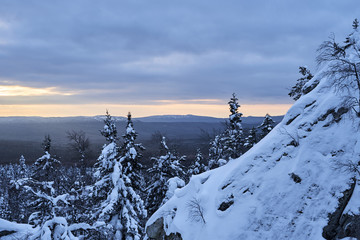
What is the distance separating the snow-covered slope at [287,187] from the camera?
30.5ft

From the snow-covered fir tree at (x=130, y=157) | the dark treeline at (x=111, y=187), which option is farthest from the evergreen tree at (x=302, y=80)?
the snow-covered fir tree at (x=130, y=157)

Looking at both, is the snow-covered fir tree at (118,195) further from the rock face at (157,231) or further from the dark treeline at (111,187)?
the rock face at (157,231)

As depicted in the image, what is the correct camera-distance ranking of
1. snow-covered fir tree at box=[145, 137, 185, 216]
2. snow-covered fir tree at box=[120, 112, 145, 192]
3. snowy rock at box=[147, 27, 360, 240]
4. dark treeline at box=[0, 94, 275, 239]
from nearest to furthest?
snowy rock at box=[147, 27, 360, 240], dark treeline at box=[0, 94, 275, 239], snow-covered fir tree at box=[120, 112, 145, 192], snow-covered fir tree at box=[145, 137, 185, 216]

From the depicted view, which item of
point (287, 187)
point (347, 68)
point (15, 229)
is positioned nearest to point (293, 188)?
point (287, 187)

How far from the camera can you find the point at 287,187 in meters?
10.4

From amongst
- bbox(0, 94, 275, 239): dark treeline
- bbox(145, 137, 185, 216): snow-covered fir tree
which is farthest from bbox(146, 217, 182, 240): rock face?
bbox(145, 137, 185, 216): snow-covered fir tree

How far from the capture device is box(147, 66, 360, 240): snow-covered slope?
930 cm

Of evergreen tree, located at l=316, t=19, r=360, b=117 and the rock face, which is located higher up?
evergreen tree, located at l=316, t=19, r=360, b=117

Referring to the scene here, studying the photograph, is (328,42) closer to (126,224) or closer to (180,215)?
(180,215)

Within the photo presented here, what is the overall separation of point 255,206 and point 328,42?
7.74 meters

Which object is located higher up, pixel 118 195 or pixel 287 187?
pixel 287 187

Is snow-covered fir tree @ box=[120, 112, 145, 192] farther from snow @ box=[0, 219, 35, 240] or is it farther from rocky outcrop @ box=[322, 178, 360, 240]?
rocky outcrop @ box=[322, 178, 360, 240]

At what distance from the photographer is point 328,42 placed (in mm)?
9688

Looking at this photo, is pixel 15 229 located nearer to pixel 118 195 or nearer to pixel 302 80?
pixel 118 195
